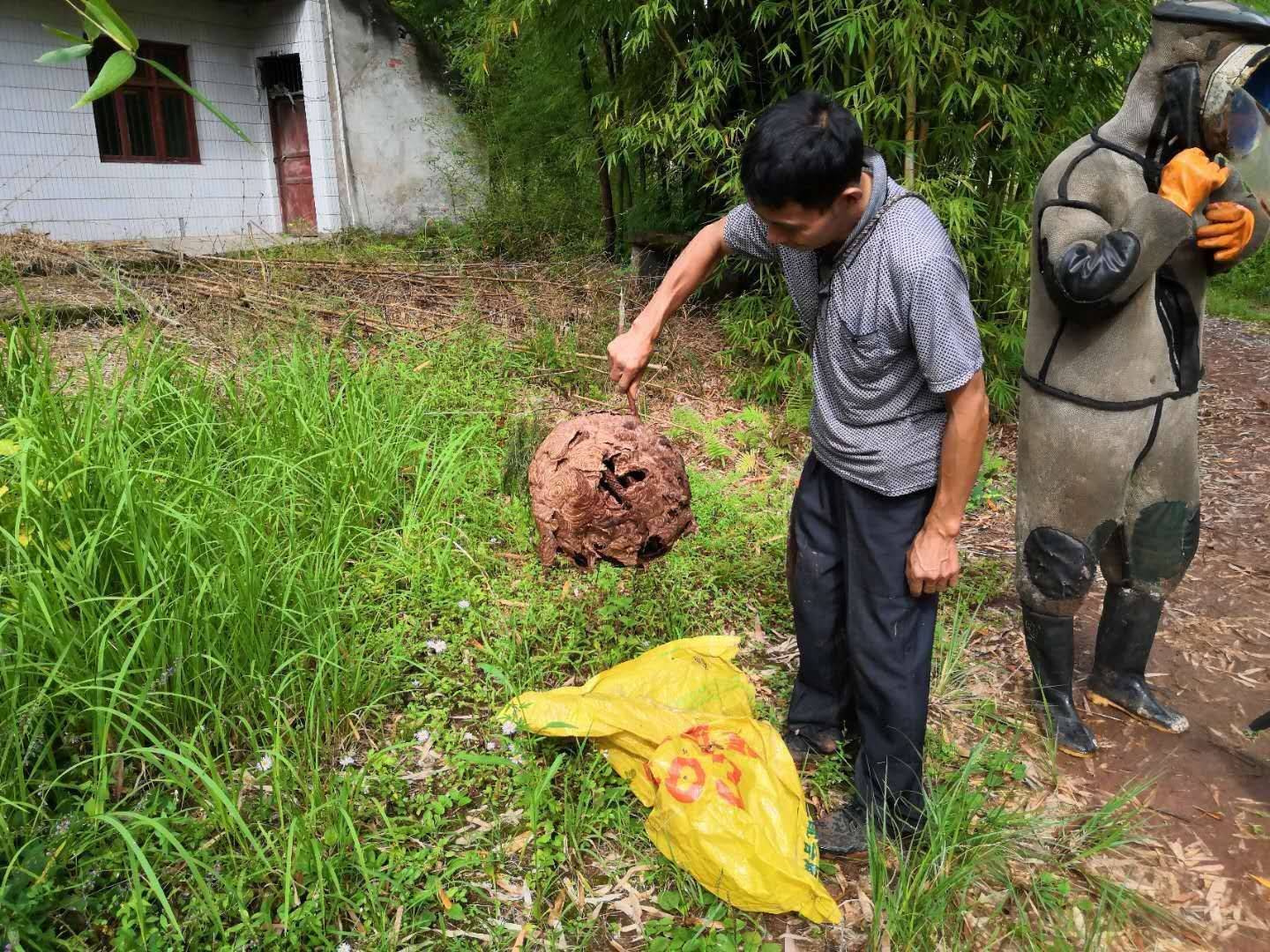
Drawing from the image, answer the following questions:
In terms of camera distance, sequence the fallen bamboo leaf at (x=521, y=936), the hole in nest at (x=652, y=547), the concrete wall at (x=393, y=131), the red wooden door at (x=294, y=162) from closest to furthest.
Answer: the fallen bamboo leaf at (x=521, y=936) → the hole in nest at (x=652, y=547) → the concrete wall at (x=393, y=131) → the red wooden door at (x=294, y=162)

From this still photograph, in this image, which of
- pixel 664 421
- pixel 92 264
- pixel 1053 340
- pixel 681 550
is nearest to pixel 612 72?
pixel 664 421

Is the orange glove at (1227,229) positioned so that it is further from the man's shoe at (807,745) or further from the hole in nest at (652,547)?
the hole in nest at (652,547)

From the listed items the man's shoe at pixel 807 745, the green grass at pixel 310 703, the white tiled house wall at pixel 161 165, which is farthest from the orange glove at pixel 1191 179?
the white tiled house wall at pixel 161 165

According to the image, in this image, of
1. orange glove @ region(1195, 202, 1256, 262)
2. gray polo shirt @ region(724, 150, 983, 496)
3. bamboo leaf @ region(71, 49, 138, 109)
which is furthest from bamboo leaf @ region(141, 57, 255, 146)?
orange glove @ region(1195, 202, 1256, 262)

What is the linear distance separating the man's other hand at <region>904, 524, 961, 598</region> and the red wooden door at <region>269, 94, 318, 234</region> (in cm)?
997

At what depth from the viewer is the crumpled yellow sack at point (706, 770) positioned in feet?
6.02

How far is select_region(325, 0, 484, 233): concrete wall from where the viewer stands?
33.0 ft

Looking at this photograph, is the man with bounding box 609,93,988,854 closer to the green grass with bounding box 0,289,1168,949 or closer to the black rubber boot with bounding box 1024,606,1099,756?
the green grass with bounding box 0,289,1168,949

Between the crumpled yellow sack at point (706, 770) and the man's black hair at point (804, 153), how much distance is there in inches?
47.6

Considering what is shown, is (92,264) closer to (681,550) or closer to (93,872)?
(681,550)

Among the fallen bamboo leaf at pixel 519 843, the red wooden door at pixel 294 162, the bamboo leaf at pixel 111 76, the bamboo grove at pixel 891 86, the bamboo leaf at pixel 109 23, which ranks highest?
the red wooden door at pixel 294 162

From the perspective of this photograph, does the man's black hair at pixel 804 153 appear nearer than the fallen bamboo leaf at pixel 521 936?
Yes

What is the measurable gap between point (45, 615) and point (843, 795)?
199 cm

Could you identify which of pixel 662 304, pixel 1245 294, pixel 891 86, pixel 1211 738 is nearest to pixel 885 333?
pixel 662 304
